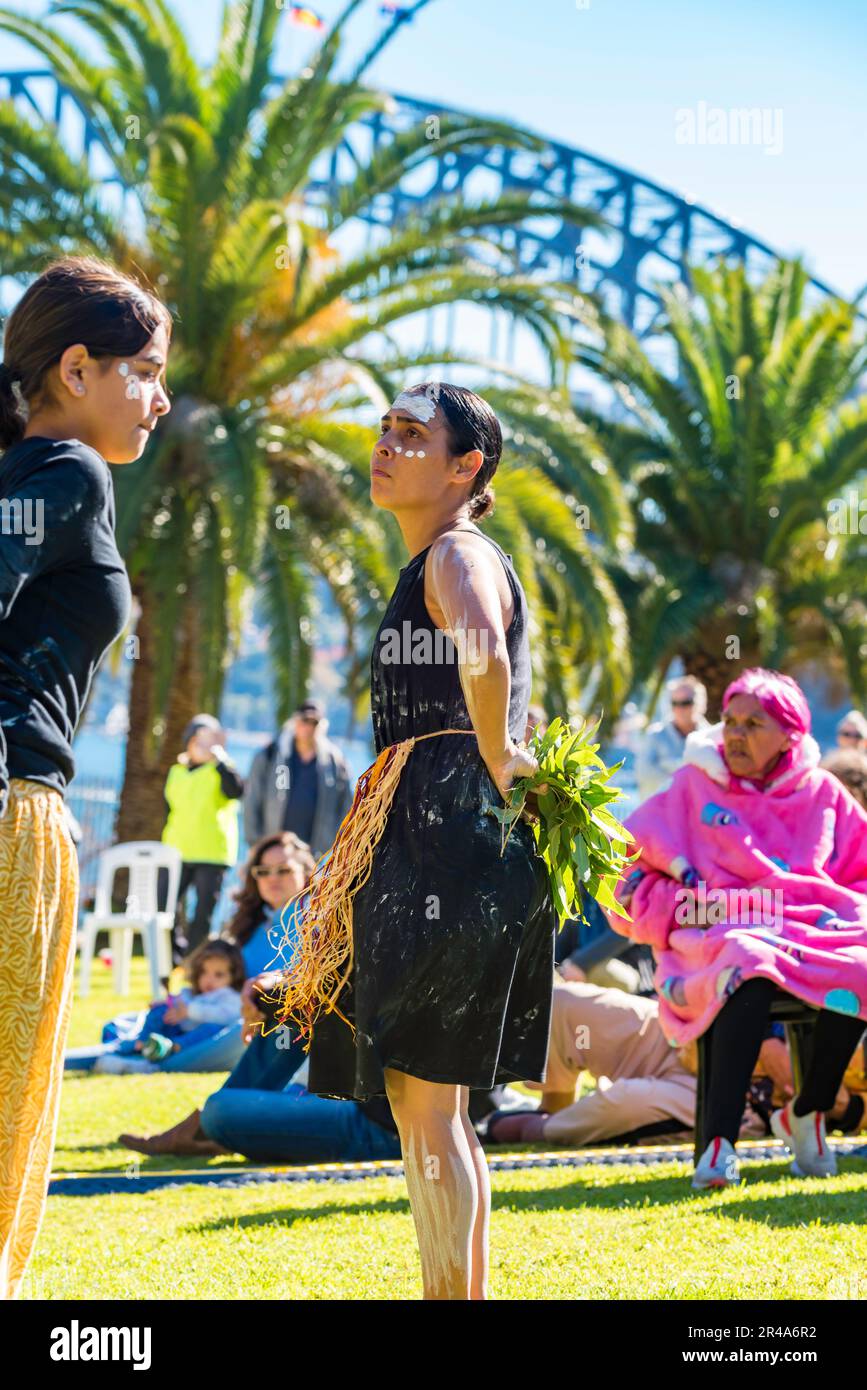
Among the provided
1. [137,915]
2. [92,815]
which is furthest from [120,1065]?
[92,815]

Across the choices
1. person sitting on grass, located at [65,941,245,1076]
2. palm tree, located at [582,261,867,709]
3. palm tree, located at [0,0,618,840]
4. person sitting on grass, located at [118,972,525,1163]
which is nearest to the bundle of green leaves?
person sitting on grass, located at [118,972,525,1163]

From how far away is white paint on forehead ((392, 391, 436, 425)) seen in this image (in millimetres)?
3482

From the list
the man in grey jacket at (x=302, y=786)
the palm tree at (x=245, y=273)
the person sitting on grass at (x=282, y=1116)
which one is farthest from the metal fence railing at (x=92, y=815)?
the person sitting on grass at (x=282, y=1116)

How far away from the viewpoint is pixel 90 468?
110 inches

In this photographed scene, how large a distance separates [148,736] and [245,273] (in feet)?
14.5

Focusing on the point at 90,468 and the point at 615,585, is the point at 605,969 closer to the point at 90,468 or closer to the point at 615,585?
the point at 90,468

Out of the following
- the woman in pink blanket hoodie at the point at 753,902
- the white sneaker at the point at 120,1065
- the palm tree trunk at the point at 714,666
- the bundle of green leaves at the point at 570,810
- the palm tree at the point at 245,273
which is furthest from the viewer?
the palm tree trunk at the point at 714,666

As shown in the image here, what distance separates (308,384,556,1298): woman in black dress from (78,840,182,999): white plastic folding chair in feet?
26.1

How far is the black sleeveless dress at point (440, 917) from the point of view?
3186mm

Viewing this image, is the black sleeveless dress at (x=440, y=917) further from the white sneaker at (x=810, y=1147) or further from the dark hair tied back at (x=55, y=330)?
the white sneaker at (x=810, y=1147)

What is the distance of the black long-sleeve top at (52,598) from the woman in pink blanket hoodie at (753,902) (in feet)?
10.6

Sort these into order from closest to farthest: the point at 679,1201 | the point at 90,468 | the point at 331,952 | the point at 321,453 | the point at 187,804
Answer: the point at 90,468, the point at 331,952, the point at 679,1201, the point at 187,804, the point at 321,453
